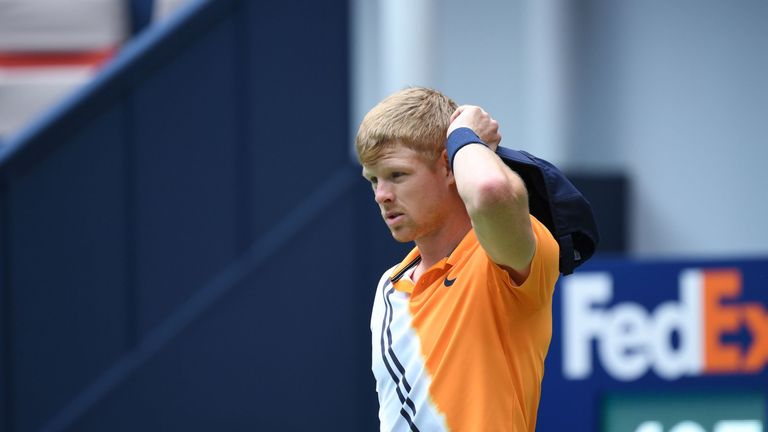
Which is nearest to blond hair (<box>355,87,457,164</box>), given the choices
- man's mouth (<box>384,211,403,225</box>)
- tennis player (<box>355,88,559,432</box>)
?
tennis player (<box>355,88,559,432</box>)

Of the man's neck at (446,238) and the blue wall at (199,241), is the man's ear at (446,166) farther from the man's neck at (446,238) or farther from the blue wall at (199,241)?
the blue wall at (199,241)

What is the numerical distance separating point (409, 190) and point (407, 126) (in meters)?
0.12

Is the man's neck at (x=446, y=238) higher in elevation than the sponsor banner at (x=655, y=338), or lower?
higher

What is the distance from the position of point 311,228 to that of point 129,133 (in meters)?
0.88

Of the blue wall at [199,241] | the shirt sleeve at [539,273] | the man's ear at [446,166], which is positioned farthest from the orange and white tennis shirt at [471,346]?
the blue wall at [199,241]

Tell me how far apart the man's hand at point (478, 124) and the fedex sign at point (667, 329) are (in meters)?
2.08

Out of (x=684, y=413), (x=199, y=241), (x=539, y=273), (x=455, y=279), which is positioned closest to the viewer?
(x=539, y=273)

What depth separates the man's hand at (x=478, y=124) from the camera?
6.95 ft

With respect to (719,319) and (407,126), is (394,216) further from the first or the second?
(719,319)

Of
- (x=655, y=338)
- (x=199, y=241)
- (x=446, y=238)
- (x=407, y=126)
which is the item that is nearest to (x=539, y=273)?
(x=446, y=238)

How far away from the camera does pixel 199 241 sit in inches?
193

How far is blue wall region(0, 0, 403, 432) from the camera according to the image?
15.7ft

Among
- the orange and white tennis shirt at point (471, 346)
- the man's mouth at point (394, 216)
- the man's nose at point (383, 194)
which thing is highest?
the man's nose at point (383, 194)

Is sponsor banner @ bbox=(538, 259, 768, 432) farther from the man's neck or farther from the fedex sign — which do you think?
the man's neck
